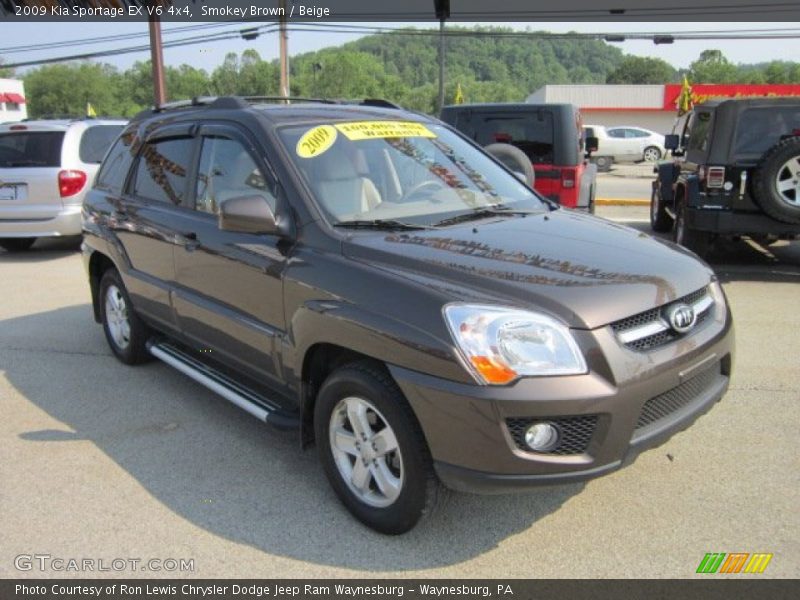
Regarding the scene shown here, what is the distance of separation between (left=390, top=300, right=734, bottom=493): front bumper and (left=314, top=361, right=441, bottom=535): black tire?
0.32 ft

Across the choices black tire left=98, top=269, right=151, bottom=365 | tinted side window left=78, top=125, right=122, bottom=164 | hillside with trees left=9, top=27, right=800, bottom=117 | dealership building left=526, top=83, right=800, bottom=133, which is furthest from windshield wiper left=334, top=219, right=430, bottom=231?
hillside with trees left=9, top=27, right=800, bottom=117

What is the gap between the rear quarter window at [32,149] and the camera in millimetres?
9383

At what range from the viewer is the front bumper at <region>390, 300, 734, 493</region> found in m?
2.45

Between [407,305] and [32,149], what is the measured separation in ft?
28.8

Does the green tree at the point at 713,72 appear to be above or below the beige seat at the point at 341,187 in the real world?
above

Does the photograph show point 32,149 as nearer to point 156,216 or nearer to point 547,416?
point 156,216

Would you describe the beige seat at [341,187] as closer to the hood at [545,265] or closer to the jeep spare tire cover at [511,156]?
the hood at [545,265]

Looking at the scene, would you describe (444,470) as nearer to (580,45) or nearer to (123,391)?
(123,391)

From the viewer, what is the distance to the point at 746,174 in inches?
285

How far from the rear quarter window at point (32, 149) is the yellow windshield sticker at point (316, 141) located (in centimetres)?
711

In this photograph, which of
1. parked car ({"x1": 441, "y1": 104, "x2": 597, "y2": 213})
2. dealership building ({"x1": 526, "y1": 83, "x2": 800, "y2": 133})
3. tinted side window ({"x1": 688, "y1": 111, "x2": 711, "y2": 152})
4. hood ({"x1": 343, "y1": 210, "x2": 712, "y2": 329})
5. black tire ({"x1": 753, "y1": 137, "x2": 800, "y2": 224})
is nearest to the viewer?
hood ({"x1": 343, "y1": 210, "x2": 712, "y2": 329})

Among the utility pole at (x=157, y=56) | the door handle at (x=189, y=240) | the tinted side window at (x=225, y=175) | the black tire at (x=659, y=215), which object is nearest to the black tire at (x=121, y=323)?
the door handle at (x=189, y=240)

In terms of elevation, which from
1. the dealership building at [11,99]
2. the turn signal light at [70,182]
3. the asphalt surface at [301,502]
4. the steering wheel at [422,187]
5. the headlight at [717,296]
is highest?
the dealership building at [11,99]

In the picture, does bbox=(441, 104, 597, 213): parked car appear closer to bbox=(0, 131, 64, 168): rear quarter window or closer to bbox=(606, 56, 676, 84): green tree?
bbox=(0, 131, 64, 168): rear quarter window
